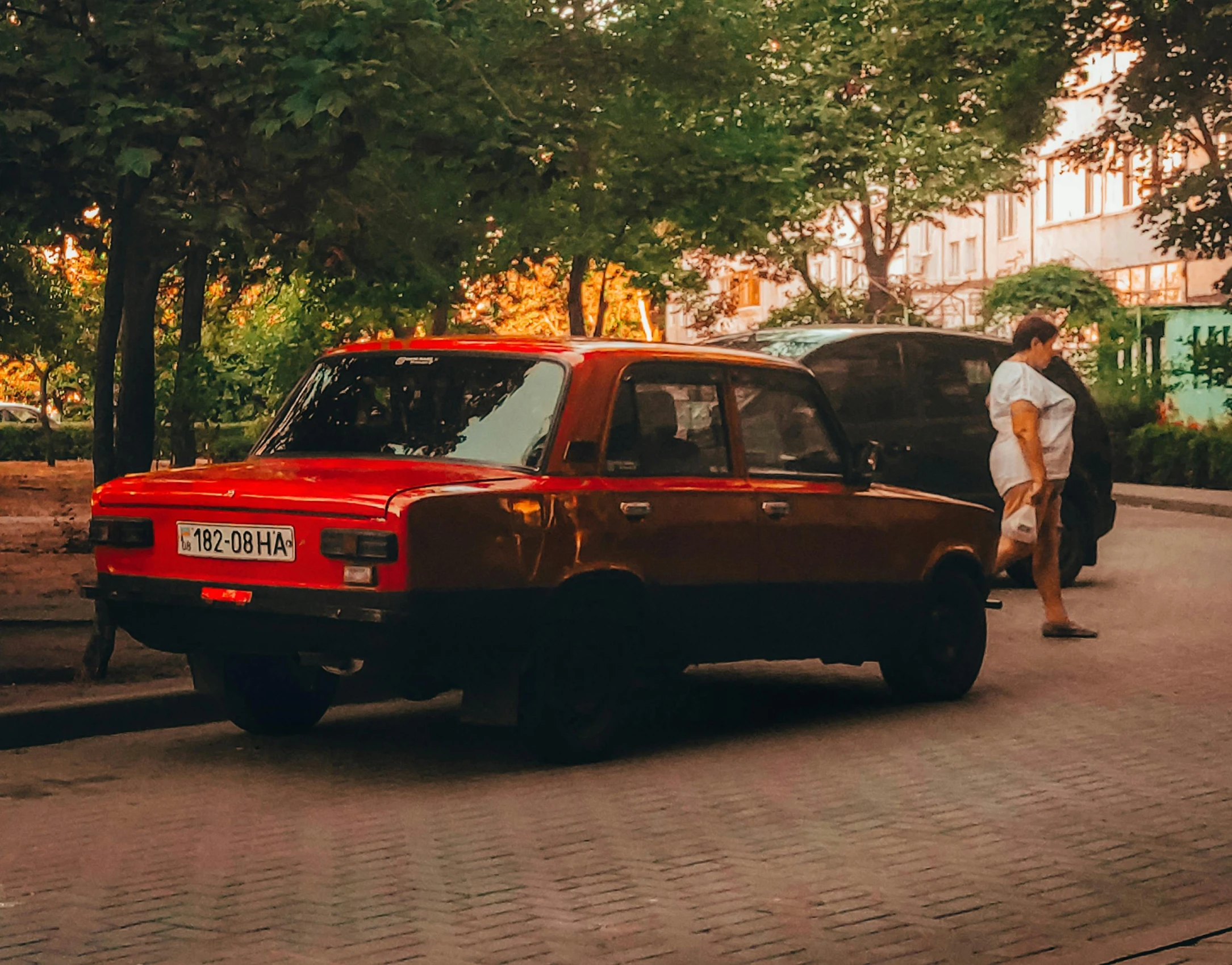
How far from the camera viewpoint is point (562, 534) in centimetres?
856

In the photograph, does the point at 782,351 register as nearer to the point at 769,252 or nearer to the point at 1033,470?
the point at 1033,470

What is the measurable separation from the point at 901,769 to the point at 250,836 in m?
2.70

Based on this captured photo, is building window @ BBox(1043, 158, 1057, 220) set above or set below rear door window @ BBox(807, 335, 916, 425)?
above

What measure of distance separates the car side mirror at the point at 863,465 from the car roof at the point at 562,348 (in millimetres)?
768

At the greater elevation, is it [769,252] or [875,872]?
[769,252]

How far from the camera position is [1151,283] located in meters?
53.8

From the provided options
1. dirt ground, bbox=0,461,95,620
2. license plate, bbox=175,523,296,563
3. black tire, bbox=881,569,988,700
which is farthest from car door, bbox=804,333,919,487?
license plate, bbox=175,523,296,563

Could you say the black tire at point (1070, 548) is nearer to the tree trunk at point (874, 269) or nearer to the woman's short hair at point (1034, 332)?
the woman's short hair at point (1034, 332)

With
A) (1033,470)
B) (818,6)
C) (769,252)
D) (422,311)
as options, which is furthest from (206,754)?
(769,252)

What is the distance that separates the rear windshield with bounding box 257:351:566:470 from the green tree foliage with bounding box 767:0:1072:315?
22.4 m

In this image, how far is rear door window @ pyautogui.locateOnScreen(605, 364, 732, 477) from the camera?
904 cm

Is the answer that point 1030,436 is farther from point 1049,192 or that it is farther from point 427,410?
point 1049,192

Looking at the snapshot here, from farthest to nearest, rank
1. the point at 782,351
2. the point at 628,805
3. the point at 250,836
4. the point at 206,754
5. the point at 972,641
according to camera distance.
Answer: the point at 782,351 → the point at 972,641 → the point at 206,754 → the point at 628,805 → the point at 250,836

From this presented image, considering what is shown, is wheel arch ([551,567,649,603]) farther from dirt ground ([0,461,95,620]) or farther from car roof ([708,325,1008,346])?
car roof ([708,325,1008,346])
